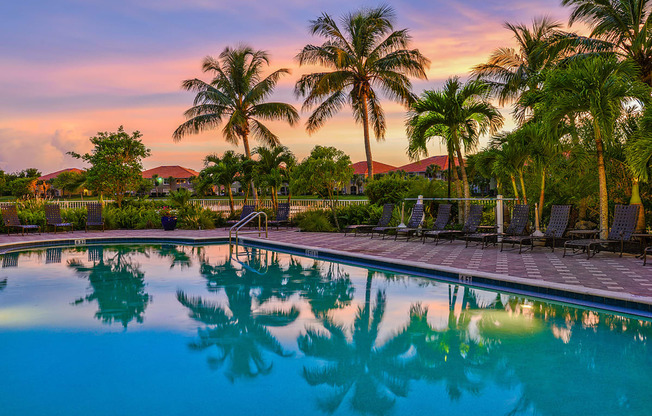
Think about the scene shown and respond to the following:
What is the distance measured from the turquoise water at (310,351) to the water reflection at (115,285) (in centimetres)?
6

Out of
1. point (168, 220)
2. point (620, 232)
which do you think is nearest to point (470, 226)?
point (620, 232)

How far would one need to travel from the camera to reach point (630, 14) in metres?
16.0

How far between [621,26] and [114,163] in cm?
1984

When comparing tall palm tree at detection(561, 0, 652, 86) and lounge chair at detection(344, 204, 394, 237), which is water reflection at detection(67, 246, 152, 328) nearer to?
lounge chair at detection(344, 204, 394, 237)

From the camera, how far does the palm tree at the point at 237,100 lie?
2741 centimetres

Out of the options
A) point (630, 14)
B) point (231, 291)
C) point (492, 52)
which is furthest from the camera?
point (492, 52)

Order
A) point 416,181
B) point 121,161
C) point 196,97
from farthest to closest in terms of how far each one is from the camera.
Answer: point 196,97, point 121,161, point 416,181

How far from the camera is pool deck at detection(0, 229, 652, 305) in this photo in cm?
715

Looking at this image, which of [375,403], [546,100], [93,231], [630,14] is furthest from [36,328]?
[630,14]

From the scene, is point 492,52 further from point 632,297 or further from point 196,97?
point 632,297

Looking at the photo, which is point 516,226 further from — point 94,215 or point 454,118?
point 94,215

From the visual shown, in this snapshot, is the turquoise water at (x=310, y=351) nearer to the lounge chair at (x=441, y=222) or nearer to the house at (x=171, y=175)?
the lounge chair at (x=441, y=222)

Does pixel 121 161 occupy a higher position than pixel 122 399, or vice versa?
pixel 121 161

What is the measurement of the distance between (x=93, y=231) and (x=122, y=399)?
1614 centimetres
